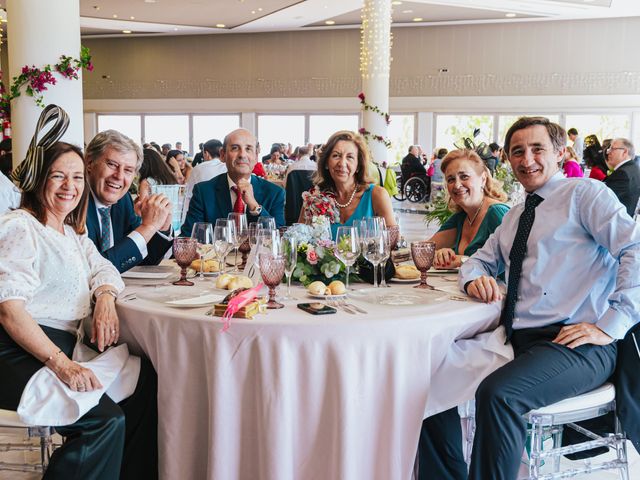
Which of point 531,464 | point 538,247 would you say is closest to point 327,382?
point 531,464

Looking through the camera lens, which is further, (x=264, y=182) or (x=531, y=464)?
(x=264, y=182)

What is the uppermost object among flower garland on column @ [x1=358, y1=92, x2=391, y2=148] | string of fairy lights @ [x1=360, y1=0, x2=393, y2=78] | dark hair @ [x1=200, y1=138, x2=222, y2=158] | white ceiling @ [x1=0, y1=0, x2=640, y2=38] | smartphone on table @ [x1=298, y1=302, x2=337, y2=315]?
white ceiling @ [x1=0, y1=0, x2=640, y2=38]

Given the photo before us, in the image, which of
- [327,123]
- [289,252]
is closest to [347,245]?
[289,252]

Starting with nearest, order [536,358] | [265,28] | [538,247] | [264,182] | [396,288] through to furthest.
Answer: [536,358] → [538,247] → [396,288] → [264,182] → [265,28]

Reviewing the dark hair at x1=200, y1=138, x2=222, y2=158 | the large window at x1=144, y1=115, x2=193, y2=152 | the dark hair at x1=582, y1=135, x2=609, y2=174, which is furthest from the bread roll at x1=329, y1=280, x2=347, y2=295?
the large window at x1=144, y1=115, x2=193, y2=152

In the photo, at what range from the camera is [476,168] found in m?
3.27

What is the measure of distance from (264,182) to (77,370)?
219 cm

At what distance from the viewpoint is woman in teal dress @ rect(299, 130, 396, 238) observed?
3824mm

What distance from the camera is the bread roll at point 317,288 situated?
2.31 metres

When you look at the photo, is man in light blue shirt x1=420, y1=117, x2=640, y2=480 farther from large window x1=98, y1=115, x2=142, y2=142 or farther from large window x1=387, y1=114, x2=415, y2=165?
large window x1=98, y1=115, x2=142, y2=142

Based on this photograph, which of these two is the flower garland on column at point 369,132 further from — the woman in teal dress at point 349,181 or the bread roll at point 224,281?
the bread roll at point 224,281

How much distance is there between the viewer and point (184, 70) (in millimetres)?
20547

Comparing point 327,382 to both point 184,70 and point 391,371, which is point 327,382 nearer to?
point 391,371

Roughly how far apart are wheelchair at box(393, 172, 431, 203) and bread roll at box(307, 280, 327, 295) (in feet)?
46.6
